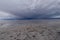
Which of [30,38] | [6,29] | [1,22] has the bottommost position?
[30,38]

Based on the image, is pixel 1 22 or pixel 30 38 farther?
pixel 1 22

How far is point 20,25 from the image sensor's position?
2.36 metres

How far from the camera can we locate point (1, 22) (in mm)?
2193

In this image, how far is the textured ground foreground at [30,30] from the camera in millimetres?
1975

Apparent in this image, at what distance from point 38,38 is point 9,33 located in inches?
23.5

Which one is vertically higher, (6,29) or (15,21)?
(15,21)

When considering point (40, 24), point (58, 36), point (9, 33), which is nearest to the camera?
point (58, 36)

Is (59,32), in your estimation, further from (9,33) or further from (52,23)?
(9,33)

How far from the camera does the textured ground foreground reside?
77.8 inches

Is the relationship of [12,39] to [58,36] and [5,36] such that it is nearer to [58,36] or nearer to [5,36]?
[5,36]

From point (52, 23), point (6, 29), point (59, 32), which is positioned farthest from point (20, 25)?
point (59, 32)

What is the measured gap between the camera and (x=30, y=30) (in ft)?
6.97

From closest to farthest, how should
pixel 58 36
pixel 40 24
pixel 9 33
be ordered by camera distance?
pixel 58 36 < pixel 9 33 < pixel 40 24

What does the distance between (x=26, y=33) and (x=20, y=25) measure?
1.12 feet
